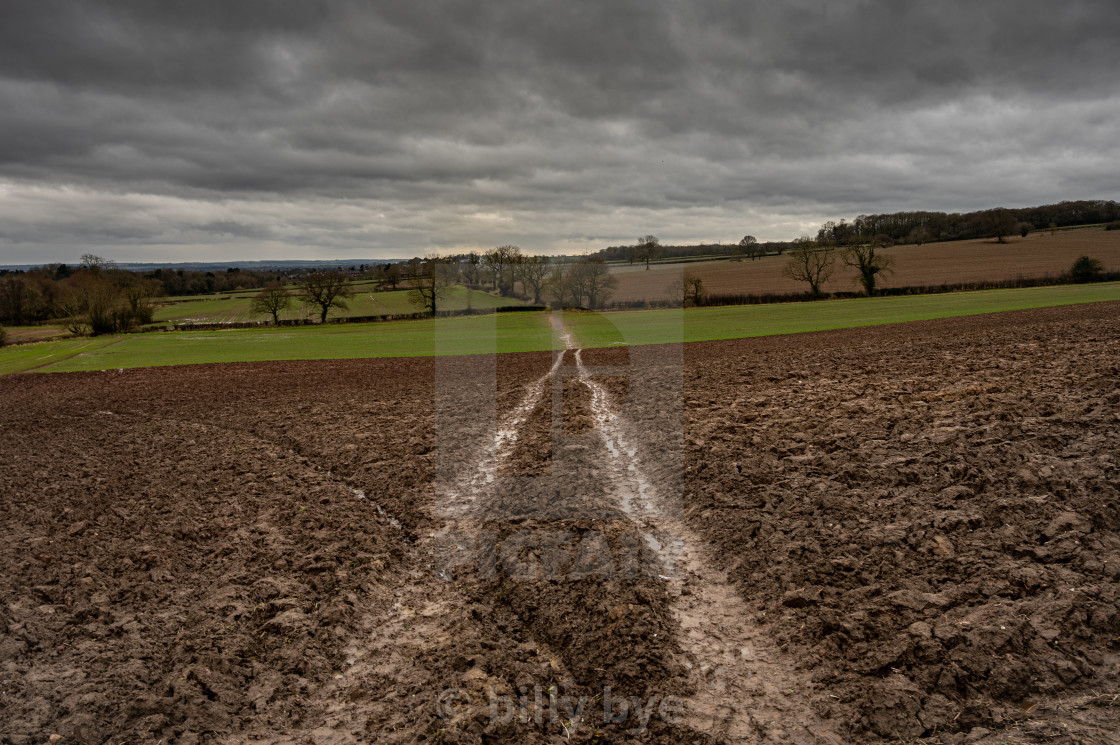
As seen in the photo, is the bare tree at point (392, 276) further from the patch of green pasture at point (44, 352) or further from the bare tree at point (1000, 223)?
the bare tree at point (1000, 223)

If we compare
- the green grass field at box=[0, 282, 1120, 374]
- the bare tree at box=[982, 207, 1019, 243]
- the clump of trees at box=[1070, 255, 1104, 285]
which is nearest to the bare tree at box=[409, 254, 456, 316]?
the green grass field at box=[0, 282, 1120, 374]

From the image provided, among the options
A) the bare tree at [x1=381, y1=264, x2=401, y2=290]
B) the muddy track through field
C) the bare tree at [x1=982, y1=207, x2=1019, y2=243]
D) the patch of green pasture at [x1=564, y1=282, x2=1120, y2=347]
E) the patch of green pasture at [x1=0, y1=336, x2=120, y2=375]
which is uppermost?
the bare tree at [x1=982, y1=207, x2=1019, y2=243]

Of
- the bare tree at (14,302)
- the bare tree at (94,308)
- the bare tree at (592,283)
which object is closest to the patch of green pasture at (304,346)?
the bare tree at (94,308)

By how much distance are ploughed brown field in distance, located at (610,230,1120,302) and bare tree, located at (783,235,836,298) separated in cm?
334

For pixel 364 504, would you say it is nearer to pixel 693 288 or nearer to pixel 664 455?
pixel 664 455

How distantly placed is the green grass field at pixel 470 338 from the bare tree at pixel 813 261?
1938 centimetres

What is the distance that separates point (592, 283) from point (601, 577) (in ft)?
247

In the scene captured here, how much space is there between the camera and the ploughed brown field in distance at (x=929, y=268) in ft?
264

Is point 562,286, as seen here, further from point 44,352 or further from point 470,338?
point 44,352

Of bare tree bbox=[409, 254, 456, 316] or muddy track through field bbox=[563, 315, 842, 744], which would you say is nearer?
muddy track through field bbox=[563, 315, 842, 744]

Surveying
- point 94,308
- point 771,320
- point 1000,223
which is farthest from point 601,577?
point 1000,223

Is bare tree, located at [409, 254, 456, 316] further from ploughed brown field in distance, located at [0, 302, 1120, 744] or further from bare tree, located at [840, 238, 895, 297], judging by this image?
ploughed brown field in distance, located at [0, 302, 1120, 744]

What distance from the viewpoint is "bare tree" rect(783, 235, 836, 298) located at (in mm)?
77250

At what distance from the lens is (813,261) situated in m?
78.0
